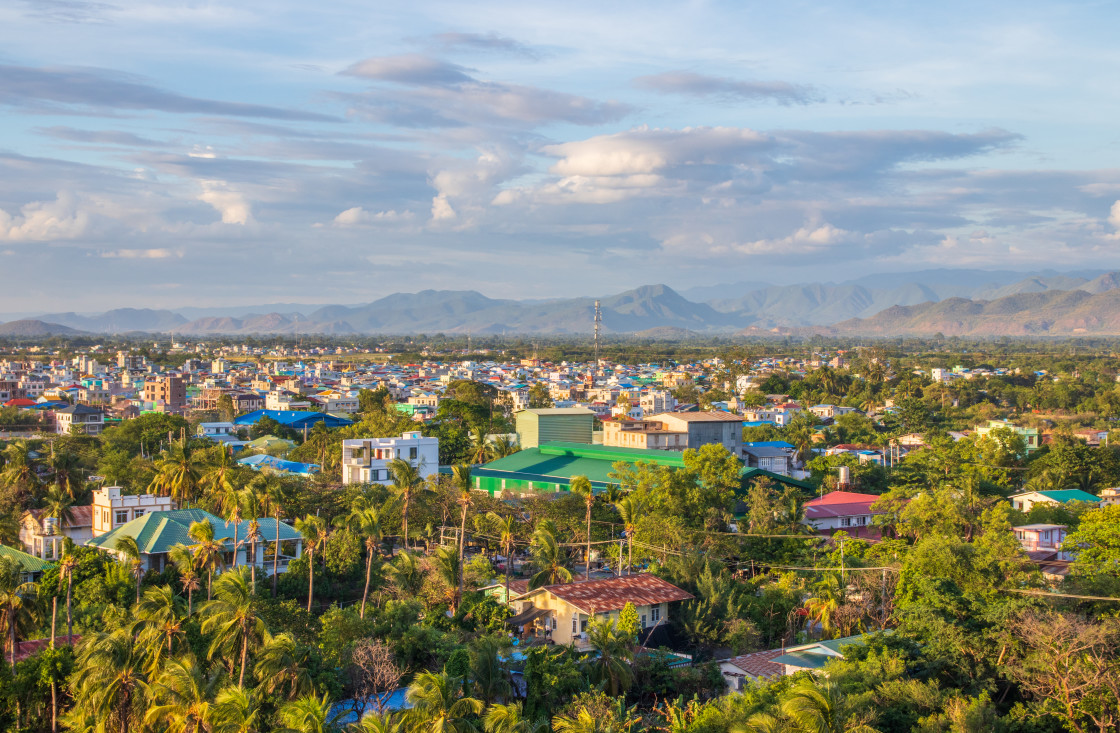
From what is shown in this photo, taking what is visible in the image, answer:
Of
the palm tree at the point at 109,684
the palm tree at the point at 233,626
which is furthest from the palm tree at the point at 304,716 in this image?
the palm tree at the point at 109,684

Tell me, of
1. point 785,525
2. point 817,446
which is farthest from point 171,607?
point 817,446

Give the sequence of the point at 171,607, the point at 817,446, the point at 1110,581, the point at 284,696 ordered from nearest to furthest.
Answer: the point at 284,696, the point at 171,607, the point at 1110,581, the point at 817,446

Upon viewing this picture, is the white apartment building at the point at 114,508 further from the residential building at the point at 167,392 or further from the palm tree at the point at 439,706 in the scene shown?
the residential building at the point at 167,392

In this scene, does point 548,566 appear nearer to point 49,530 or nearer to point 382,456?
→ point 49,530

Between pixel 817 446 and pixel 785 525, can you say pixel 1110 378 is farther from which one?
pixel 785 525

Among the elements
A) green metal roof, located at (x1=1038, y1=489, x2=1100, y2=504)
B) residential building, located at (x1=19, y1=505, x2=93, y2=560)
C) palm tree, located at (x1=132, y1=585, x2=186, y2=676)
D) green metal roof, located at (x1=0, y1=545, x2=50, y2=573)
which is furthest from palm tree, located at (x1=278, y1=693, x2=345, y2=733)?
green metal roof, located at (x1=1038, y1=489, x2=1100, y2=504)
